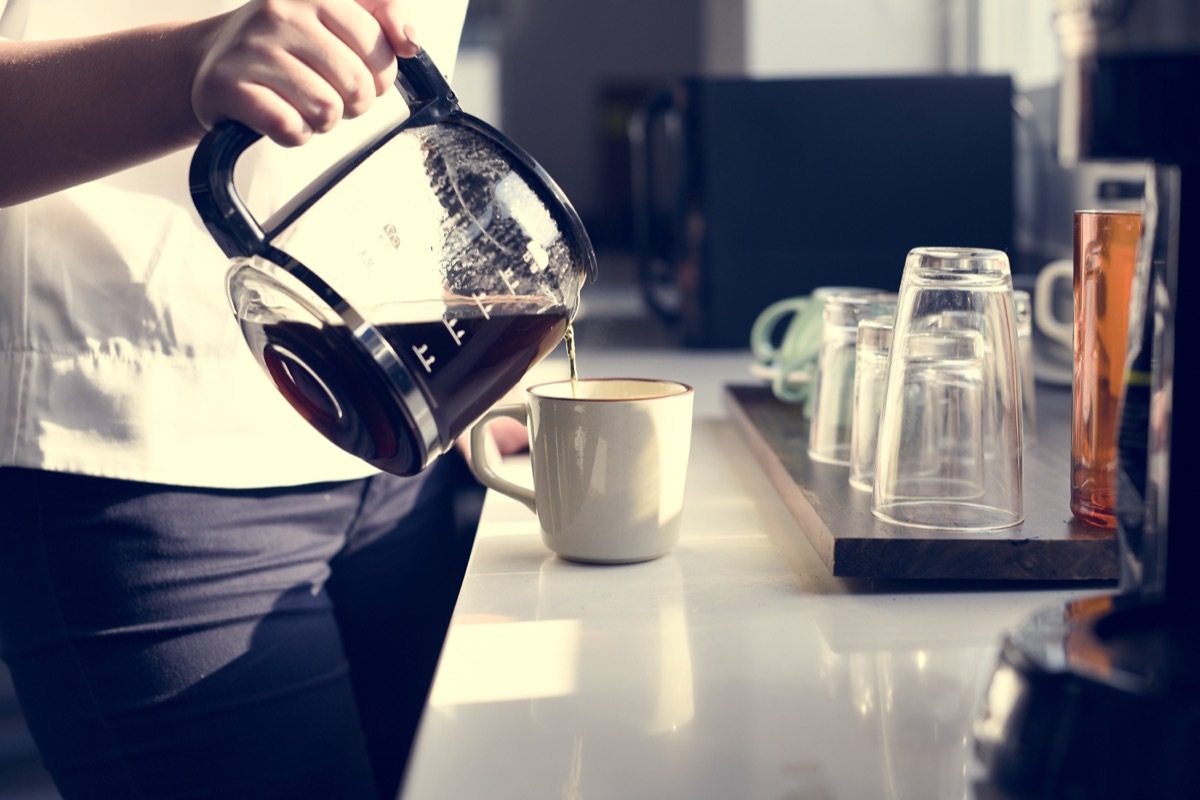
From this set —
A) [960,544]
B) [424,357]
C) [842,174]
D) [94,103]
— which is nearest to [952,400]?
[960,544]

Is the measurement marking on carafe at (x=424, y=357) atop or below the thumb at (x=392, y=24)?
below

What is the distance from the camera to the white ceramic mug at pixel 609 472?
2.39ft

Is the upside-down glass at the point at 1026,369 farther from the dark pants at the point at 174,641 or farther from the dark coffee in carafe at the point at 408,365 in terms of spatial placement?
the dark pants at the point at 174,641

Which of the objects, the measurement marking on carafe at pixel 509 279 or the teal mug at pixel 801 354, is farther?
the teal mug at pixel 801 354

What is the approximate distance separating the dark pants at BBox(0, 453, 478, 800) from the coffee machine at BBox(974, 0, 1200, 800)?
55cm

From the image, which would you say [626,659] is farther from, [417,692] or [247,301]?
[417,692]

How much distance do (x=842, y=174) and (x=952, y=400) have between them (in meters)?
0.85

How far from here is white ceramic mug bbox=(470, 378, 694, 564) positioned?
0.73 meters

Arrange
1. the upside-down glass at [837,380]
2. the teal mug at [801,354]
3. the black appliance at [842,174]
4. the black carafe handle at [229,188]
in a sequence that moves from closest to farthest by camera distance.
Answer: the black carafe handle at [229,188] → the upside-down glass at [837,380] → the teal mug at [801,354] → the black appliance at [842,174]

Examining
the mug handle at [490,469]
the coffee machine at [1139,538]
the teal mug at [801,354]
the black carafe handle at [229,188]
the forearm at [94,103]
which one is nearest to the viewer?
the coffee machine at [1139,538]

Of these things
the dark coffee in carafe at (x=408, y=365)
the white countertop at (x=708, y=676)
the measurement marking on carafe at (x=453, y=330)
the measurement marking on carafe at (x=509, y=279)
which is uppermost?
the measurement marking on carafe at (x=509, y=279)

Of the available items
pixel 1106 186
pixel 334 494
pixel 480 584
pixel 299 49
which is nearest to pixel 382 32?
pixel 299 49

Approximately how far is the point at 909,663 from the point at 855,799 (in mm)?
137

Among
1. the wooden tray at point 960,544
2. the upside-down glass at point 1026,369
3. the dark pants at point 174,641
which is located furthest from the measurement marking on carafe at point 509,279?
the upside-down glass at point 1026,369
